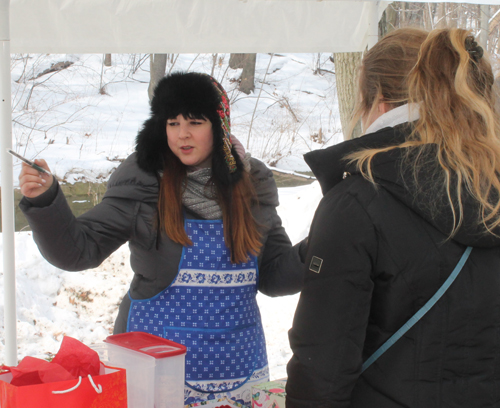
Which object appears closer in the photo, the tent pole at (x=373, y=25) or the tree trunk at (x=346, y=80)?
the tent pole at (x=373, y=25)

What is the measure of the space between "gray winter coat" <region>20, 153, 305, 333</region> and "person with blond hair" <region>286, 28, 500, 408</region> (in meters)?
0.86

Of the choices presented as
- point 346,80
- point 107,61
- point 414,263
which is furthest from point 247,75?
point 414,263

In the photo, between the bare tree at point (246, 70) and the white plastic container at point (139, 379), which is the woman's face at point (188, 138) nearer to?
the white plastic container at point (139, 379)

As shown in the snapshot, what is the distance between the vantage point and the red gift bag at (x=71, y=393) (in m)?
0.97

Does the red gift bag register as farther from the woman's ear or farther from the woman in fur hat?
the woman's ear

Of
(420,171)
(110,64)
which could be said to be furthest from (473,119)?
(110,64)

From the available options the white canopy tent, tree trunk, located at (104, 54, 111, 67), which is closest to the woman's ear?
the white canopy tent

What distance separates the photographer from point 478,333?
1053mm

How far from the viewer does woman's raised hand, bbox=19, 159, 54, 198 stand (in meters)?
1.49

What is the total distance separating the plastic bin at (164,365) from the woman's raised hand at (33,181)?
53cm

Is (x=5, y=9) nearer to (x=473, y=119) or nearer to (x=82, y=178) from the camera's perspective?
(x=473, y=119)

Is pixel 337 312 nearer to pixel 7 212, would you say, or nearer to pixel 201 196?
pixel 201 196

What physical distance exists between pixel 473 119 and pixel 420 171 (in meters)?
0.19

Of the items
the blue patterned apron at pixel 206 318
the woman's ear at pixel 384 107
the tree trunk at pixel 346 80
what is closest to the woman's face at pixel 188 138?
the blue patterned apron at pixel 206 318
